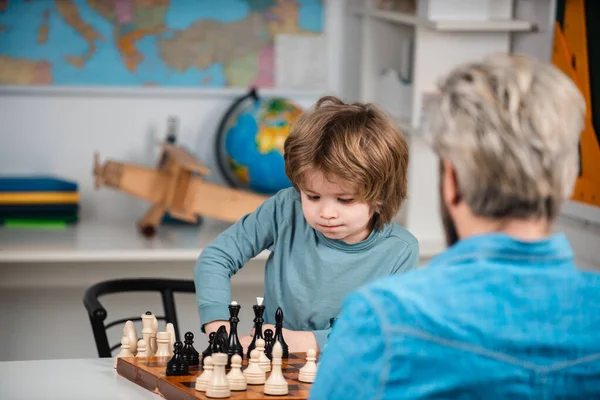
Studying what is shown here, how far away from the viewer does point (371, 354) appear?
1004 millimetres

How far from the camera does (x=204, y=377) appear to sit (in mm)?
1521

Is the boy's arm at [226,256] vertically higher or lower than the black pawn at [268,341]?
higher

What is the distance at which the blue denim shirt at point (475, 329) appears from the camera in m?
1.00

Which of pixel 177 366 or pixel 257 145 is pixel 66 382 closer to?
pixel 177 366

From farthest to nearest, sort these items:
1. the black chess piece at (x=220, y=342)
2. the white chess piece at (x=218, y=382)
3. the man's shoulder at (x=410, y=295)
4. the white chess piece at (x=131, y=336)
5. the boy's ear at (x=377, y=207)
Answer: the boy's ear at (x=377, y=207), the white chess piece at (x=131, y=336), the black chess piece at (x=220, y=342), the white chess piece at (x=218, y=382), the man's shoulder at (x=410, y=295)

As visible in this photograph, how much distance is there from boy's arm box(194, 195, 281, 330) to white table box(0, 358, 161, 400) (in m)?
0.23

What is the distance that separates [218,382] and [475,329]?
58 centimetres

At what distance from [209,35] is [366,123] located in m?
2.06

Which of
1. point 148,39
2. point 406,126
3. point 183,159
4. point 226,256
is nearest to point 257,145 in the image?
point 183,159

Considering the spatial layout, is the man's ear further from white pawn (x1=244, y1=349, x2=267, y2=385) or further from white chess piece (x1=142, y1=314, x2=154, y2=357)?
white chess piece (x1=142, y1=314, x2=154, y2=357)

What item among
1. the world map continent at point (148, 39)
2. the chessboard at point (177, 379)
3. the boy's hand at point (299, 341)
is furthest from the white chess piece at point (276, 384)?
the world map continent at point (148, 39)

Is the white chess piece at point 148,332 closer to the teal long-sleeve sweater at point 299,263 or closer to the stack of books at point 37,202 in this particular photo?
the teal long-sleeve sweater at point 299,263

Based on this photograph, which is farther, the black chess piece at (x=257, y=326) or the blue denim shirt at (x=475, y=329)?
the black chess piece at (x=257, y=326)

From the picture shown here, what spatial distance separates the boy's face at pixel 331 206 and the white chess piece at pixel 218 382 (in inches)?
17.2
